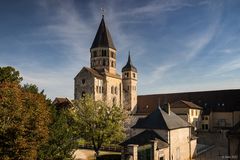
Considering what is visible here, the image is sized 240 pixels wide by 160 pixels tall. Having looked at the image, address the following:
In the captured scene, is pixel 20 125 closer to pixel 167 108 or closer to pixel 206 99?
pixel 167 108

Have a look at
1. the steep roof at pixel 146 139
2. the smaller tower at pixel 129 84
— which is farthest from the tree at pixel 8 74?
the smaller tower at pixel 129 84

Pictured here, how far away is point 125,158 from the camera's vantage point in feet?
73.8

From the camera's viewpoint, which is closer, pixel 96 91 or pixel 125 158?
pixel 125 158

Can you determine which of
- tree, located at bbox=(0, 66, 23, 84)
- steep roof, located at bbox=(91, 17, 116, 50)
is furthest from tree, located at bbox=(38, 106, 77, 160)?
steep roof, located at bbox=(91, 17, 116, 50)

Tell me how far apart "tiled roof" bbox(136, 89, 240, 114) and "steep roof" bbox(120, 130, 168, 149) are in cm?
2445

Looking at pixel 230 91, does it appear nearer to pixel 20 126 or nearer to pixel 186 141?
pixel 186 141

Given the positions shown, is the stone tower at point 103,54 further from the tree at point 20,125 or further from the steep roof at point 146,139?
the tree at point 20,125

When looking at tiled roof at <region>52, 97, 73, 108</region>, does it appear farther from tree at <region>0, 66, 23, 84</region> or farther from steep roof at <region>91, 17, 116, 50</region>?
tree at <region>0, 66, 23, 84</region>

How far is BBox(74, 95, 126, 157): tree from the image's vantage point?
3325 centimetres

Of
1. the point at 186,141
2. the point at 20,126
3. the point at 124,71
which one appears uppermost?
the point at 124,71

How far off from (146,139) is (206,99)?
1323 inches

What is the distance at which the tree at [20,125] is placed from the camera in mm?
20328

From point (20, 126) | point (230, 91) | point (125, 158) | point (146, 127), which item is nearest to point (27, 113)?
point (20, 126)

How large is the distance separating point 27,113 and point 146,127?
1569cm
